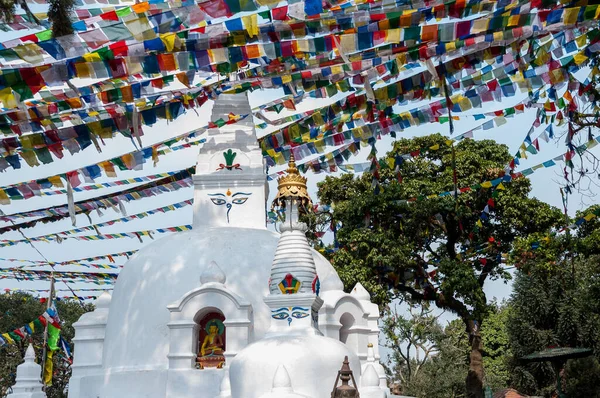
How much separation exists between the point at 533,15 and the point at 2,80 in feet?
17.6

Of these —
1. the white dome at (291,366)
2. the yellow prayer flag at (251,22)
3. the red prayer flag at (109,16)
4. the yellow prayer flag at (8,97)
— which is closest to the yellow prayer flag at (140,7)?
the red prayer flag at (109,16)

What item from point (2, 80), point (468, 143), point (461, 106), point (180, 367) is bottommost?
point (180, 367)

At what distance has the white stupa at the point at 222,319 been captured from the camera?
9.75 m

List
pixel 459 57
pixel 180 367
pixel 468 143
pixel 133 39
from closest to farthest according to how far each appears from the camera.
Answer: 1. pixel 133 39
2. pixel 459 57
3. pixel 180 367
4. pixel 468 143

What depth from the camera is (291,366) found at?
9258 millimetres

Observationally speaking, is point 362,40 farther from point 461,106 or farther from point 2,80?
point 2,80

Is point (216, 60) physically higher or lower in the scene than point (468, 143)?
lower

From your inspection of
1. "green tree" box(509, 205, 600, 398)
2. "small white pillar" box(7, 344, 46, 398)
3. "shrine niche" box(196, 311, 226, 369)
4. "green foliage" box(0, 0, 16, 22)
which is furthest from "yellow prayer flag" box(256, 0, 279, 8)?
"small white pillar" box(7, 344, 46, 398)

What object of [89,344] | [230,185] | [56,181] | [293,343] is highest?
[230,185]

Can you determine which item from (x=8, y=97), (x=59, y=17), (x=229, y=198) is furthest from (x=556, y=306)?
(x=8, y=97)

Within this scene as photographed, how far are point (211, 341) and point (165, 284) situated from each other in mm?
1514

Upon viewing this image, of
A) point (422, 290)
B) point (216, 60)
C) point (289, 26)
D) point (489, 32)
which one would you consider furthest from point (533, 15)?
point (422, 290)

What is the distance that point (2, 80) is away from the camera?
21.0 feet

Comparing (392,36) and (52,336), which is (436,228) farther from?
(392,36)
